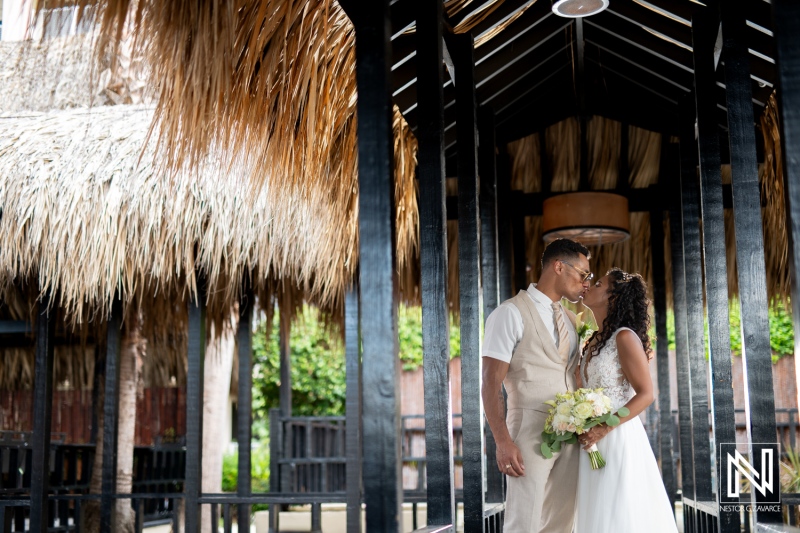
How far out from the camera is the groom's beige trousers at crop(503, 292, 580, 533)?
→ 3260mm

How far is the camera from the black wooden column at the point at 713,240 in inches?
133

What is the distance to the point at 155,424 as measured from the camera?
34.4 feet

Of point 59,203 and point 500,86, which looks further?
point 59,203

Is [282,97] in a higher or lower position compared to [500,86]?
lower

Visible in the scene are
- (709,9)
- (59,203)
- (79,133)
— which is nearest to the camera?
(709,9)

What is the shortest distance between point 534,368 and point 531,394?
97 mm

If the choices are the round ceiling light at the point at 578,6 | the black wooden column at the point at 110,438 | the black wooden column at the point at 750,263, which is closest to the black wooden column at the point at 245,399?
the black wooden column at the point at 110,438

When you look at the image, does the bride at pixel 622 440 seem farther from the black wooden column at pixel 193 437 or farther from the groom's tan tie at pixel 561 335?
the black wooden column at pixel 193 437

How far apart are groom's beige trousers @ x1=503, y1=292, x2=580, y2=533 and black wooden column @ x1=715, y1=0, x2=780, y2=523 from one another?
2.40 feet

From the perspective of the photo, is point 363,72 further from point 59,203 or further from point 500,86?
point 59,203

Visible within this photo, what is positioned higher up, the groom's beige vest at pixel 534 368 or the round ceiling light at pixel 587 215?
the round ceiling light at pixel 587 215

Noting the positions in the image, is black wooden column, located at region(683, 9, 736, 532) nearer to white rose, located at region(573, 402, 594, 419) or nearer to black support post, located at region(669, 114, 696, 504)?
white rose, located at region(573, 402, 594, 419)

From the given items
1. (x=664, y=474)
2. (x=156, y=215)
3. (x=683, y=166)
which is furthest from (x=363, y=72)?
(x=664, y=474)

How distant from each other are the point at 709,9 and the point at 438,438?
193cm
